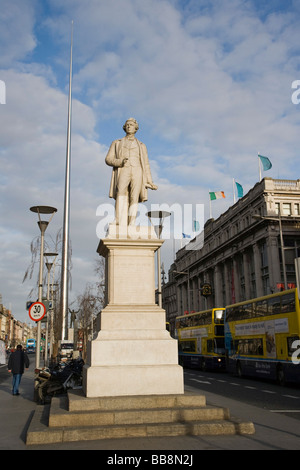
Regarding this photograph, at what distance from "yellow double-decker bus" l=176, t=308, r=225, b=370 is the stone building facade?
8351 mm

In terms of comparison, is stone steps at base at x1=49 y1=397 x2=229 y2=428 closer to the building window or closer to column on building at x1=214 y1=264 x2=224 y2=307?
the building window

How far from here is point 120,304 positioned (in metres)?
9.17

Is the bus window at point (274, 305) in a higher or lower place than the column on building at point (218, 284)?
lower

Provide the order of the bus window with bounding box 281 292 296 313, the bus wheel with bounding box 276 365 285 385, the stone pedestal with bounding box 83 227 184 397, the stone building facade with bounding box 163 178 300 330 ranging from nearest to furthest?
the stone pedestal with bounding box 83 227 184 397 < the bus window with bounding box 281 292 296 313 < the bus wheel with bounding box 276 365 285 385 < the stone building facade with bounding box 163 178 300 330

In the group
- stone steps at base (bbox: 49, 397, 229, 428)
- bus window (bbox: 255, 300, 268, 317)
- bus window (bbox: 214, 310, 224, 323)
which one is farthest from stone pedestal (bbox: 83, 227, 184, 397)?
bus window (bbox: 214, 310, 224, 323)

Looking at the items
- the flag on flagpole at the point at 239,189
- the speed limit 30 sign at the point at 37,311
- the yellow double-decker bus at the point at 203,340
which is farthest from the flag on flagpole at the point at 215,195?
the speed limit 30 sign at the point at 37,311

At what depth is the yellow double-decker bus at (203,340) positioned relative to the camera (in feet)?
98.6

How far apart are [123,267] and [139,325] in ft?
4.30

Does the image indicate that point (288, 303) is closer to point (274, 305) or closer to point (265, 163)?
point (274, 305)

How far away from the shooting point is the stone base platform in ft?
22.3

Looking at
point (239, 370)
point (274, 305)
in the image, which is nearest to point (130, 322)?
point (274, 305)

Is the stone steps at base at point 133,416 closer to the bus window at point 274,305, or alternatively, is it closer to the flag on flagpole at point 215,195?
the bus window at point 274,305

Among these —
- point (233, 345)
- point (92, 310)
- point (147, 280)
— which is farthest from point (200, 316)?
point (147, 280)
